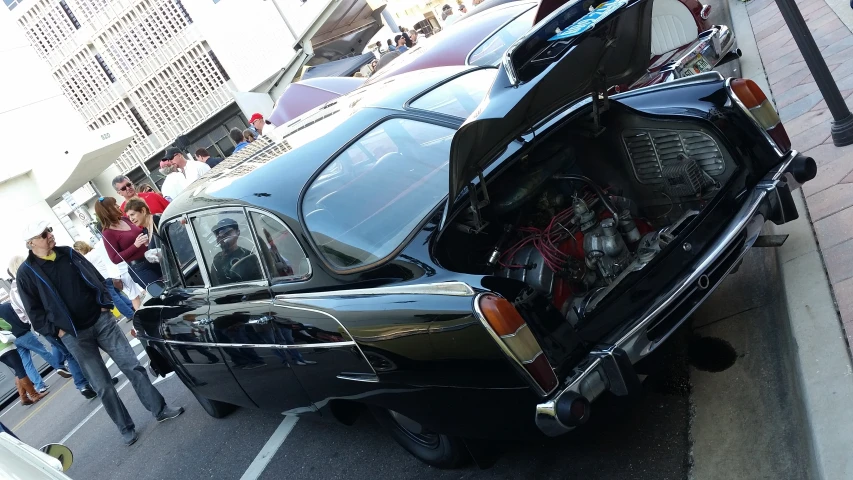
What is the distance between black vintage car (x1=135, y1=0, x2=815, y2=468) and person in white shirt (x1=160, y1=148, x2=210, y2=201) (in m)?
5.04

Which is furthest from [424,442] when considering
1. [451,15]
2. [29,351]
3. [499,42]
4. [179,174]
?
[451,15]

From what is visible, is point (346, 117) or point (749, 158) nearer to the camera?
point (749, 158)

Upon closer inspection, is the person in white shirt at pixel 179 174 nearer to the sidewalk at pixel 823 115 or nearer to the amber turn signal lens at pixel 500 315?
the sidewalk at pixel 823 115

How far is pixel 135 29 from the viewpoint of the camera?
5056cm

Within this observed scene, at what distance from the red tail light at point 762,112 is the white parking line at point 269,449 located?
329 cm

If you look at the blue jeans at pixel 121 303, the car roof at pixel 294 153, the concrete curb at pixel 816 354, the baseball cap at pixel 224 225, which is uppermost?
the car roof at pixel 294 153

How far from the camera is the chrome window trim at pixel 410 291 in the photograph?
2701 mm

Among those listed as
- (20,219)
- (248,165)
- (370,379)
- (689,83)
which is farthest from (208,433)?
(20,219)

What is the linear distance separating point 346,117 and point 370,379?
5.32ft

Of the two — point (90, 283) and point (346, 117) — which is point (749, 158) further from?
point (90, 283)

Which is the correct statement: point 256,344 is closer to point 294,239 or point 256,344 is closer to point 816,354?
point 294,239

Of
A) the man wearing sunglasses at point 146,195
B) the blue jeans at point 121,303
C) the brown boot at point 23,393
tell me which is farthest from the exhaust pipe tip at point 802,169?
the brown boot at point 23,393

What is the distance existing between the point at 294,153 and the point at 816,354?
2.68 meters

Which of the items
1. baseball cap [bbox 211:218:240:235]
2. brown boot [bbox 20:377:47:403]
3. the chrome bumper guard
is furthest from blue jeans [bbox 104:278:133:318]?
the chrome bumper guard
